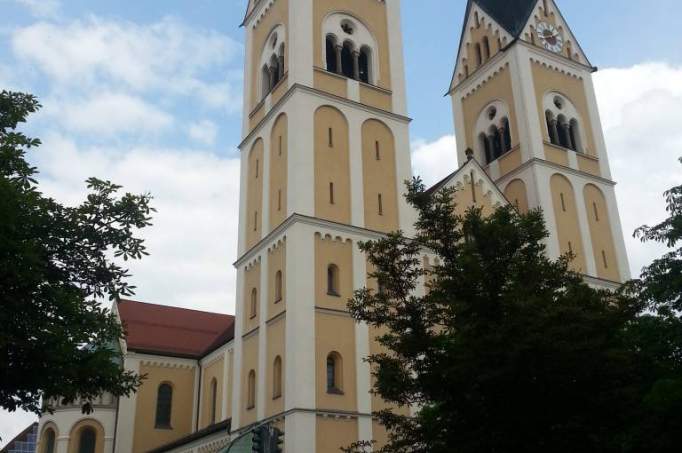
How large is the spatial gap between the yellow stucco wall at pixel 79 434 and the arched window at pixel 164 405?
2531mm

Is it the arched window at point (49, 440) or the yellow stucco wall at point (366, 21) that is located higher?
the yellow stucco wall at point (366, 21)

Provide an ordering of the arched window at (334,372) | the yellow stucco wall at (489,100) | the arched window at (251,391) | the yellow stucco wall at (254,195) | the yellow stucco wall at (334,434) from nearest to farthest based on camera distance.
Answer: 1. the yellow stucco wall at (334,434)
2. the arched window at (334,372)
3. the arched window at (251,391)
4. the yellow stucco wall at (254,195)
5. the yellow stucco wall at (489,100)

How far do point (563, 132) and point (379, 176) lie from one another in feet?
35.1

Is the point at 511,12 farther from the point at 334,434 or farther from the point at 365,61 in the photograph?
the point at 334,434

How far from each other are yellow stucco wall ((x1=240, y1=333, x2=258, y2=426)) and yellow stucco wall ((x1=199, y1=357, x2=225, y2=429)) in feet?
30.9

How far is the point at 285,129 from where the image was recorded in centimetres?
2847

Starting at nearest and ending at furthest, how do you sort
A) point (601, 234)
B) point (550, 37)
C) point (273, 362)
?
1. point (273, 362)
2. point (601, 234)
3. point (550, 37)

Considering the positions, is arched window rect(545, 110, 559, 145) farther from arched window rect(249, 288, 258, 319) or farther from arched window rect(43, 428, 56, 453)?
arched window rect(43, 428, 56, 453)

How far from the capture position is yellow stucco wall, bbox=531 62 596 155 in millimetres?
34719

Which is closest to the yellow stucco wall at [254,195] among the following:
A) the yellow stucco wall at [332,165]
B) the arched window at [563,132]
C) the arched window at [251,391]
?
the yellow stucco wall at [332,165]

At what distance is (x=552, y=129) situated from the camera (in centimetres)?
3428

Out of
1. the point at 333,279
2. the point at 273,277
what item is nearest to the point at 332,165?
the point at 333,279

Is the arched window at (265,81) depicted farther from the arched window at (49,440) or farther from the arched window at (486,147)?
the arched window at (49,440)

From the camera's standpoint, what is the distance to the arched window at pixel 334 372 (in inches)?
942
